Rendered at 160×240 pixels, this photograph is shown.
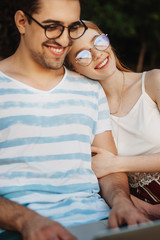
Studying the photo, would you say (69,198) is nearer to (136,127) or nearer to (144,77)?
(136,127)

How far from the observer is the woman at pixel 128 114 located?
206 centimetres

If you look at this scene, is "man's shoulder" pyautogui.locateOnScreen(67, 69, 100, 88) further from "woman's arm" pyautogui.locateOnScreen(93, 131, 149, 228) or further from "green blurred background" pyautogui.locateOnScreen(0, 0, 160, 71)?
"green blurred background" pyautogui.locateOnScreen(0, 0, 160, 71)

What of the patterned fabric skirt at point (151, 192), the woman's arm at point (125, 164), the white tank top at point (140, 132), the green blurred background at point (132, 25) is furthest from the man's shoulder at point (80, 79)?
the green blurred background at point (132, 25)

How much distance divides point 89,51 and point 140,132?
63 centimetres

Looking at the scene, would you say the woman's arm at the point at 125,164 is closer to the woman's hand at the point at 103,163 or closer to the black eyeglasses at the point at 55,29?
the woman's hand at the point at 103,163

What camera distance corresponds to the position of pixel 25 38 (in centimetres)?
206

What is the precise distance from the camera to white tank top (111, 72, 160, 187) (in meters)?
2.13

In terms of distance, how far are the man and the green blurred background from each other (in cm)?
360

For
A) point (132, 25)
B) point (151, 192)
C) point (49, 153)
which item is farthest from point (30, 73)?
point (132, 25)

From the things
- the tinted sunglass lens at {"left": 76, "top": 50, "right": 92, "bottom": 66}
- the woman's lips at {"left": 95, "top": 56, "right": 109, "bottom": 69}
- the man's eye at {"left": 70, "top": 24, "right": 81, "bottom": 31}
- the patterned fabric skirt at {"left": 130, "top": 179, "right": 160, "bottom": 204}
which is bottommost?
the patterned fabric skirt at {"left": 130, "top": 179, "right": 160, "bottom": 204}

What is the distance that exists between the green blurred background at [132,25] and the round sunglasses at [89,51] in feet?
11.0

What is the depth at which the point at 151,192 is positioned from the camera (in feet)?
6.99

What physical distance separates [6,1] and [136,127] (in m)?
1.37

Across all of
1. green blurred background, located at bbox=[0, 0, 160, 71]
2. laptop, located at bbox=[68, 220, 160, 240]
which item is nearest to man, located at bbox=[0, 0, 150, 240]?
laptop, located at bbox=[68, 220, 160, 240]
